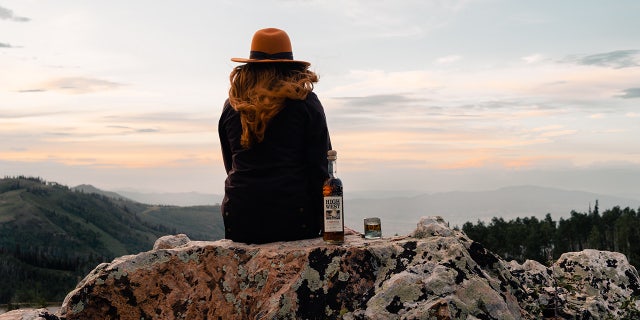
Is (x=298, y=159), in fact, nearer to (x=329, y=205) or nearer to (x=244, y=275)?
(x=329, y=205)

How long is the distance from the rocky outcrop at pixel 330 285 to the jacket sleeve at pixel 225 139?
6.52 ft

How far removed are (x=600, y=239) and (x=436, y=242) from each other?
156815 millimetres

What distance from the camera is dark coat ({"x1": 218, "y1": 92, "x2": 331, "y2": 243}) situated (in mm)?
10258

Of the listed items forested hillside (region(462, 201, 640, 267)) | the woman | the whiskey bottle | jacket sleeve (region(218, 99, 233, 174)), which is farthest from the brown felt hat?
forested hillside (region(462, 201, 640, 267))

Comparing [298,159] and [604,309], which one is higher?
[298,159]

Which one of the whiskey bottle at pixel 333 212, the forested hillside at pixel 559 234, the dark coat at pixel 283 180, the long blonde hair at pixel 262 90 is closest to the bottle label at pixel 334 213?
the whiskey bottle at pixel 333 212

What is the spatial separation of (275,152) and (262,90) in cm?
108

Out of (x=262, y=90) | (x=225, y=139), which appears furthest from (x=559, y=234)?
(x=262, y=90)

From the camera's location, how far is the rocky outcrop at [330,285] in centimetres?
799

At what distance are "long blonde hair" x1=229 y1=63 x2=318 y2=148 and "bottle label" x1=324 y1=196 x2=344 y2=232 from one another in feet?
5.85

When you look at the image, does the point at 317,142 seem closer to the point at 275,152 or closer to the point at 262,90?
the point at 275,152

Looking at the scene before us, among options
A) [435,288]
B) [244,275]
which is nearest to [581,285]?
[435,288]

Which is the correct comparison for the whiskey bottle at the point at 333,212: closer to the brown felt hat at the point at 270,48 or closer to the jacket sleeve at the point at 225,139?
the brown felt hat at the point at 270,48

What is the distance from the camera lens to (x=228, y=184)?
10.8 m
